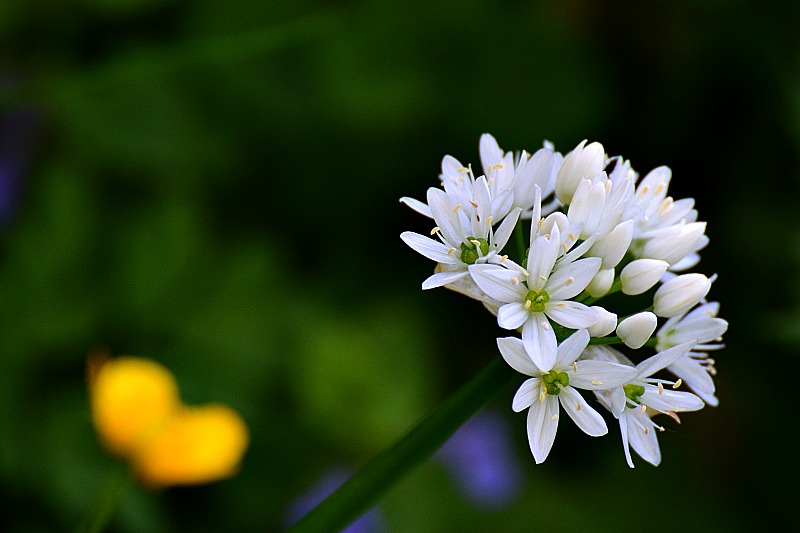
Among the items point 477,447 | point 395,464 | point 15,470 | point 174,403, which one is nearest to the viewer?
point 395,464

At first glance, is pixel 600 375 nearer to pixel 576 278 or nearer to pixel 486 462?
pixel 576 278

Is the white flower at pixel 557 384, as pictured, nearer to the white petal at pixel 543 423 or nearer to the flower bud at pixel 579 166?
the white petal at pixel 543 423

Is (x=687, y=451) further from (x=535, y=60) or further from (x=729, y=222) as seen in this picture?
(x=535, y=60)

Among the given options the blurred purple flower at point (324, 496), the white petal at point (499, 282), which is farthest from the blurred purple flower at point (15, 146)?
the white petal at point (499, 282)

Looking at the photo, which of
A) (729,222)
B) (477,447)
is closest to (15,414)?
(477,447)

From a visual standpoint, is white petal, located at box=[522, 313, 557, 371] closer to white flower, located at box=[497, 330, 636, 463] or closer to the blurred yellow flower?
white flower, located at box=[497, 330, 636, 463]

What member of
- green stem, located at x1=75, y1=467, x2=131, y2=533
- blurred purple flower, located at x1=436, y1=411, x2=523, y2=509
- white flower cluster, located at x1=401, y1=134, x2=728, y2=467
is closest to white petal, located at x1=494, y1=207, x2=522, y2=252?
white flower cluster, located at x1=401, y1=134, x2=728, y2=467

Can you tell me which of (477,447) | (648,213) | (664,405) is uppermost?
(648,213)

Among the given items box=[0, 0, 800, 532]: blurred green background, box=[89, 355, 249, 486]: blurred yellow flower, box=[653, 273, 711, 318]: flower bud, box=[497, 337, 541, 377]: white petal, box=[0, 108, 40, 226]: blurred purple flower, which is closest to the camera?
box=[497, 337, 541, 377]: white petal
